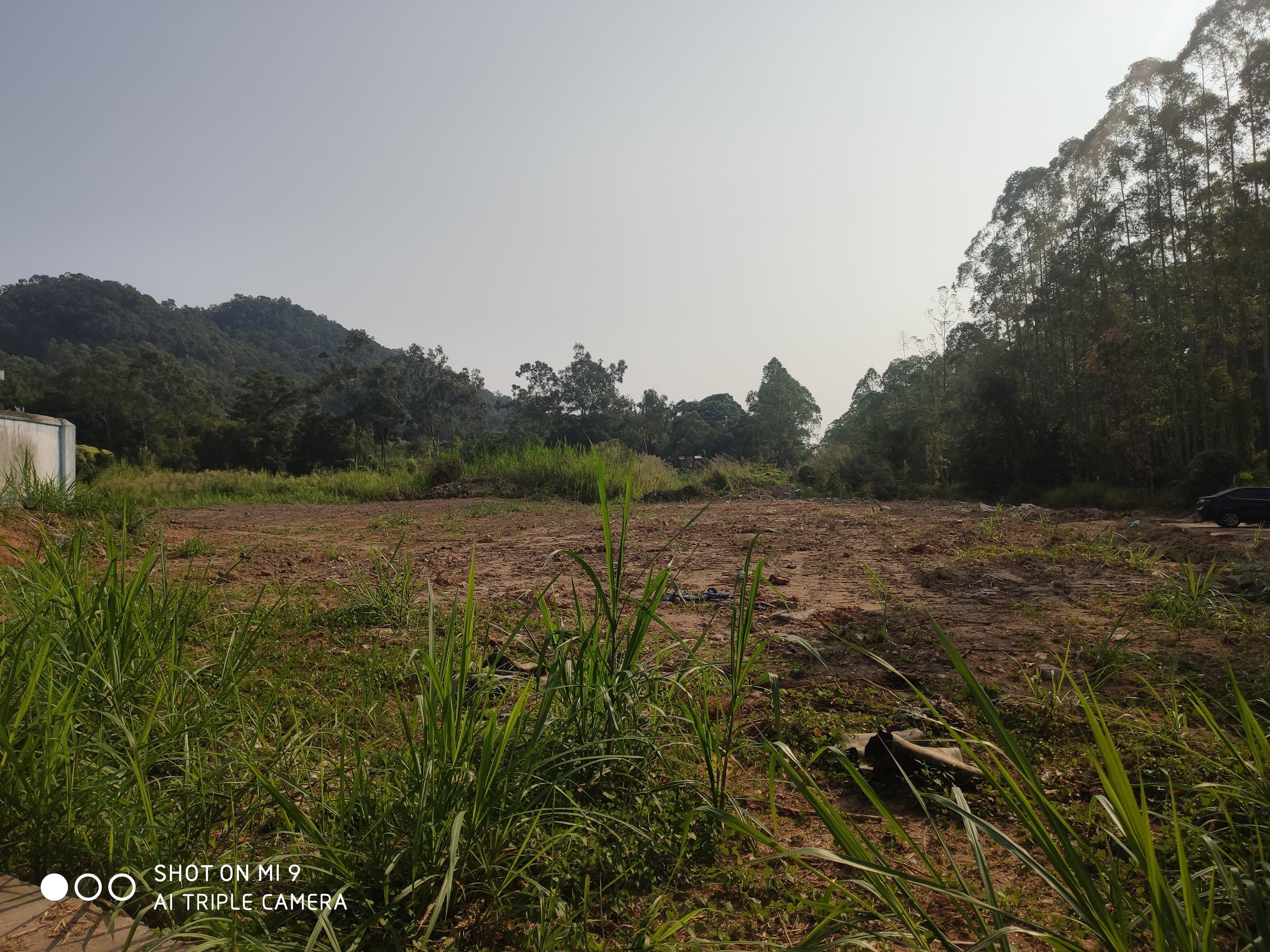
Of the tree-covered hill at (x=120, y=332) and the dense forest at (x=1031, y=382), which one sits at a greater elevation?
the tree-covered hill at (x=120, y=332)

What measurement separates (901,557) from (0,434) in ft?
27.0

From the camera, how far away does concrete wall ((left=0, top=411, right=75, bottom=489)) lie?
589 cm

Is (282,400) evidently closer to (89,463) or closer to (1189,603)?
(89,463)

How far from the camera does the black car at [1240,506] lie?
9.27 meters

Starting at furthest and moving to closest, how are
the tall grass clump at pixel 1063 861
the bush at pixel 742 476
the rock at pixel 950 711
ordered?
1. the bush at pixel 742 476
2. the rock at pixel 950 711
3. the tall grass clump at pixel 1063 861

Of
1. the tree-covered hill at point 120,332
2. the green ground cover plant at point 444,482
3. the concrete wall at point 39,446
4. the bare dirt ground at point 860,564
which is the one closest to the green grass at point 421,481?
the green ground cover plant at point 444,482

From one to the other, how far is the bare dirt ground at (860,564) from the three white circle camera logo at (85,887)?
103cm

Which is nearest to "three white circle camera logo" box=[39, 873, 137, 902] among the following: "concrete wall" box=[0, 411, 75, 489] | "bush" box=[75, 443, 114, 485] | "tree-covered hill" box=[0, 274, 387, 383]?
"concrete wall" box=[0, 411, 75, 489]

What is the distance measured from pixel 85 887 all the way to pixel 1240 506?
510 inches

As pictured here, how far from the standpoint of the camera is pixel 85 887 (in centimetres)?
116

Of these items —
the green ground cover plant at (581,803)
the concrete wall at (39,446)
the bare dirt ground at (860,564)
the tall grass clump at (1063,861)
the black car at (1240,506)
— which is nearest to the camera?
the tall grass clump at (1063,861)

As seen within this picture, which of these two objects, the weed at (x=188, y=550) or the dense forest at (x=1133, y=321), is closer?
the weed at (x=188, y=550)

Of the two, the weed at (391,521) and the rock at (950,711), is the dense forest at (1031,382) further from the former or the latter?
the rock at (950,711)

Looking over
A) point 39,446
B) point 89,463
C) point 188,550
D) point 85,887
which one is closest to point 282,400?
point 89,463
